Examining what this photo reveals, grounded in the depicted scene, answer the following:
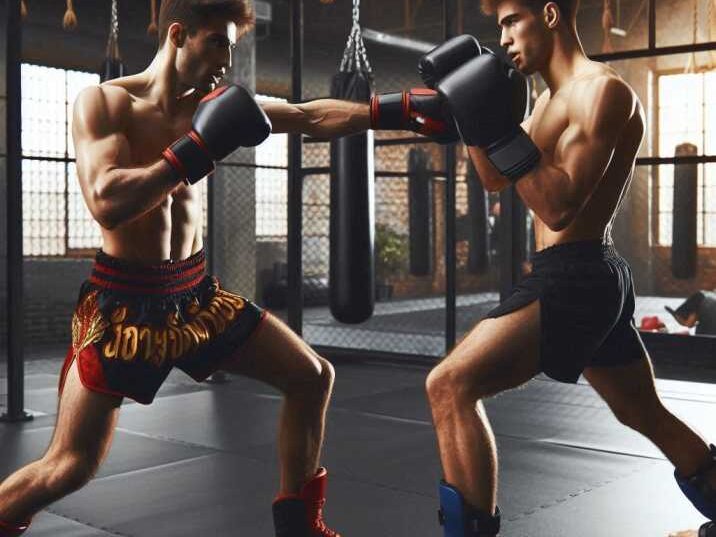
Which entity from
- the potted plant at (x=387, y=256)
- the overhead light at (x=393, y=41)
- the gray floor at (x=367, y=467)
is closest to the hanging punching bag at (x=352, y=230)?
the gray floor at (x=367, y=467)

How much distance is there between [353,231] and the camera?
13.7ft

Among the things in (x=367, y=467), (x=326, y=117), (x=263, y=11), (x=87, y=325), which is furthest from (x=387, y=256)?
(x=87, y=325)

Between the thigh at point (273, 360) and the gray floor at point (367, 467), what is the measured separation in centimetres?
55

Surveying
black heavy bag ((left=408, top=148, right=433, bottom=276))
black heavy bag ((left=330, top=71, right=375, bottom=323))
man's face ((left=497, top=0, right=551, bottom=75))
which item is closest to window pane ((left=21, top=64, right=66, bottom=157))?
black heavy bag ((left=408, top=148, right=433, bottom=276))

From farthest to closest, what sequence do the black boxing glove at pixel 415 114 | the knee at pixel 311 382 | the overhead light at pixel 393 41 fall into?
the overhead light at pixel 393 41, the black boxing glove at pixel 415 114, the knee at pixel 311 382

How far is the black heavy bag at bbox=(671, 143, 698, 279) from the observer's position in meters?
6.92

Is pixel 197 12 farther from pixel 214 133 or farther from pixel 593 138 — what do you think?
pixel 593 138

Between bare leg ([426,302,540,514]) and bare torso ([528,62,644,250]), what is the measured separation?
208 mm

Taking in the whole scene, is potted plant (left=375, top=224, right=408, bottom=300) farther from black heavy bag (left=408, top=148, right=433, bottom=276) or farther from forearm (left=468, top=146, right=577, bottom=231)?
forearm (left=468, top=146, right=577, bottom=231)

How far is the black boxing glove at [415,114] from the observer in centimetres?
222

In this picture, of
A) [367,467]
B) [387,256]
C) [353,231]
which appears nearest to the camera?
[367,467]

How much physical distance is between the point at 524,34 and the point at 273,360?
2.95ft

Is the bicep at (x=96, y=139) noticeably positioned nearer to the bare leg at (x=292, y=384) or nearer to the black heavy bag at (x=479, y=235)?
the bare leg at (x=292, y=384)

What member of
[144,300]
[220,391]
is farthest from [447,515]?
[220,391]
